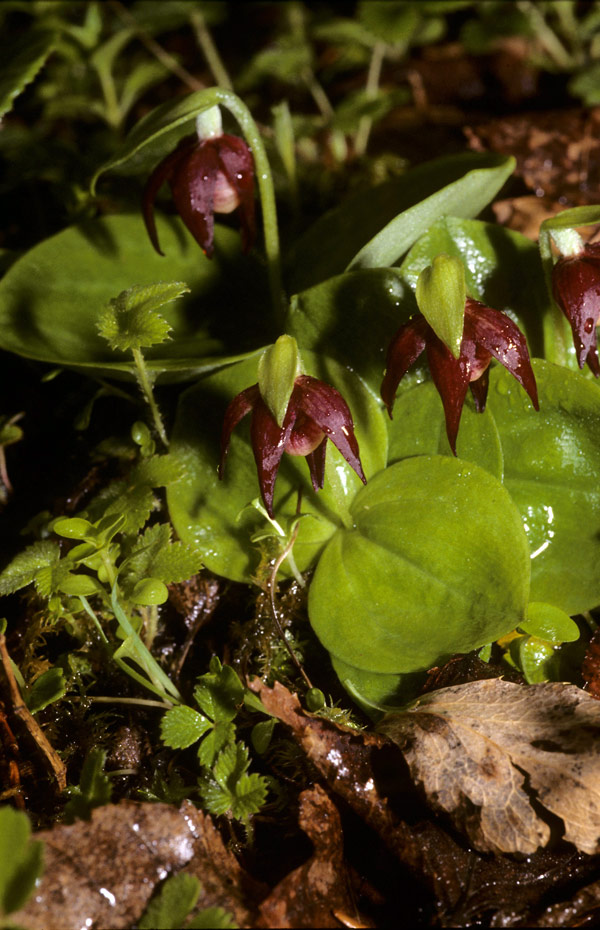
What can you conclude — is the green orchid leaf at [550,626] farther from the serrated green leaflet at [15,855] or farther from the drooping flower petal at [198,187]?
the drooping flower petal at [198,187]

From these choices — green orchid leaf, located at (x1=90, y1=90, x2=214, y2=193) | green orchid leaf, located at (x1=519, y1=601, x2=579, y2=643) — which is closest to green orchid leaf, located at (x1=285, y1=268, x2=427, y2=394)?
green orchid leaf, located at (x1=90, y1=90, x2=214, y2=193)

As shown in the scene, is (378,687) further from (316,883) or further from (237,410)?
(237,410)

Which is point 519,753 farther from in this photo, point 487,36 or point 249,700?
point 487,36

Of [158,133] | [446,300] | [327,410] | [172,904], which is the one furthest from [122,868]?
[158,133]

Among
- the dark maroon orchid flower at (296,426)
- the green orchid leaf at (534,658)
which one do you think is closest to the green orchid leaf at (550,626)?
the green orchid leaf at (534,658)

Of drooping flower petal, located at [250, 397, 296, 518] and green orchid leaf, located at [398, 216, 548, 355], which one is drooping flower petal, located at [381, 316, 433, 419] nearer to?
drooping flower petal, located at [250, 397, 296, 518]

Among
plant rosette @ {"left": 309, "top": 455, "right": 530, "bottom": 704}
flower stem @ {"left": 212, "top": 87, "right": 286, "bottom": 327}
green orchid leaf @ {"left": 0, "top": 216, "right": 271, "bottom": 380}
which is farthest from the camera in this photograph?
green orchid leaf @ {"left": 0, "top": 216, "right": 271, "bottom": 380}
